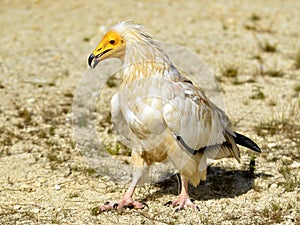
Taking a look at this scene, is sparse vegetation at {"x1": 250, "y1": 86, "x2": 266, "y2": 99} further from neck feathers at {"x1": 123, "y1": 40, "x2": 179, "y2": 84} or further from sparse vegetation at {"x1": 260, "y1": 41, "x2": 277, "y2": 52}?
neck feathers at {"x1": 123, "y1": 40, "x2": 179, "y2": 84}

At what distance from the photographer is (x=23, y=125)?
26.5ft

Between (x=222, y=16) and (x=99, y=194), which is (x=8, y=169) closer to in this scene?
(x=99, y=194)

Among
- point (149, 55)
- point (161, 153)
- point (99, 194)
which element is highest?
point (149, 55)

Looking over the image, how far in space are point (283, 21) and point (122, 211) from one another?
356 inches

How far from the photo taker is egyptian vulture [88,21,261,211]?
5.42 m

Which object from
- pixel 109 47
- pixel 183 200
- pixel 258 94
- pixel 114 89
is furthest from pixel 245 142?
pixel 114 89

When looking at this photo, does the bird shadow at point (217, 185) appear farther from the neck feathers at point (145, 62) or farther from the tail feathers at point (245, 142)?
the neck feathers at point (145, 62)

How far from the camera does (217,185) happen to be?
21.0 feet

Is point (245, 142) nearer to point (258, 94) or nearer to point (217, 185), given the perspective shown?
point (217, 185)

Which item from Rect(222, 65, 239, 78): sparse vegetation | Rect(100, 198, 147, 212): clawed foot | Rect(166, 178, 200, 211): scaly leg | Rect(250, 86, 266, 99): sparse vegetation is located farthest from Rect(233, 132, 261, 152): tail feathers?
Rect(222, 65, 239, 78): sparse vegetation

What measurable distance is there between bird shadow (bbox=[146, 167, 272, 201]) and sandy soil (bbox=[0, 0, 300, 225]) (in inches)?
0.5

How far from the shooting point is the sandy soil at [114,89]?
582 centimetres

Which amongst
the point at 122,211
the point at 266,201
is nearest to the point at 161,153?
the point at 122,211

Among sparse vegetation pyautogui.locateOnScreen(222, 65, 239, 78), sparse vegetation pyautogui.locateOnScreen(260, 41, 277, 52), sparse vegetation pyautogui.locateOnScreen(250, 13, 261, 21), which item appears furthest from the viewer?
sparse vegetation pyautogui.locateOnScreen(250, 13, 261, 21)
